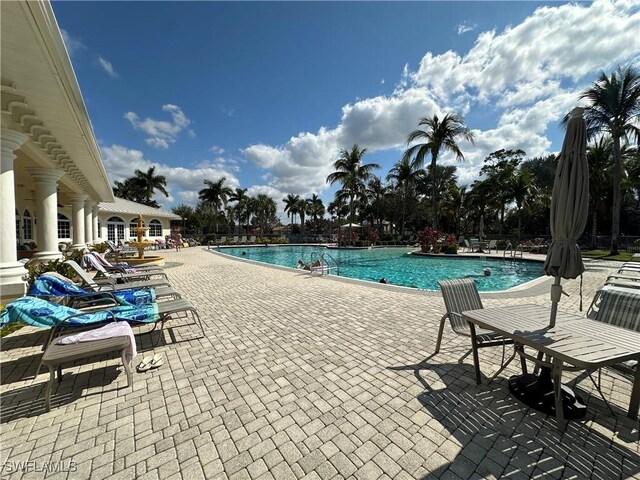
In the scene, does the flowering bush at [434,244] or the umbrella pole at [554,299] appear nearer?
the umbrella pole at [554,299]

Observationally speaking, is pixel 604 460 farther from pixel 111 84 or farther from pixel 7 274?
pixel 111 84

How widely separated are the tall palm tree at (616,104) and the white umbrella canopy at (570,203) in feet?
60.6

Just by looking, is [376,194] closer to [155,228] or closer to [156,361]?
[155,228]

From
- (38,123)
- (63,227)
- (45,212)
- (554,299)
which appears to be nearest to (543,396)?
(554,299)

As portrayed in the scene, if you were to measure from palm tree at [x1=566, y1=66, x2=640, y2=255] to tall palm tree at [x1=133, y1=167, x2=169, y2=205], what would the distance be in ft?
151

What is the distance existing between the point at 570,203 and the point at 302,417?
3180mm

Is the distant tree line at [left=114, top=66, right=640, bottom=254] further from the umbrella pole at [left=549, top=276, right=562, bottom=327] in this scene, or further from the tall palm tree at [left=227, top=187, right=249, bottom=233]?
the umbrella pole at [left=549, top=276, right=562, bottom=327]

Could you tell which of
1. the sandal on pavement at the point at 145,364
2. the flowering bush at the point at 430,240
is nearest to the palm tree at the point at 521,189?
the flowering bush at the point at 430,240

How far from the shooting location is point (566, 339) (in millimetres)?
2275

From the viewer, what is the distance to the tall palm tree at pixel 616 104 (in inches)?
562

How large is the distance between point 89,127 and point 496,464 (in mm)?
8901

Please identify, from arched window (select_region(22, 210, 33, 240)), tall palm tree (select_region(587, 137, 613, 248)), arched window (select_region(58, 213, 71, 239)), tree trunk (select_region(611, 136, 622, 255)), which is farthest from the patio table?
arched window (select_region(58, 213, 71, 239))

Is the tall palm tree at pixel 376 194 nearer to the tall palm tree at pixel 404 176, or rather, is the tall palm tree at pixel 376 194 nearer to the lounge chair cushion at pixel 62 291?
the tall palm tree at pixel 404 176

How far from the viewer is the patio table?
78.4 inches
